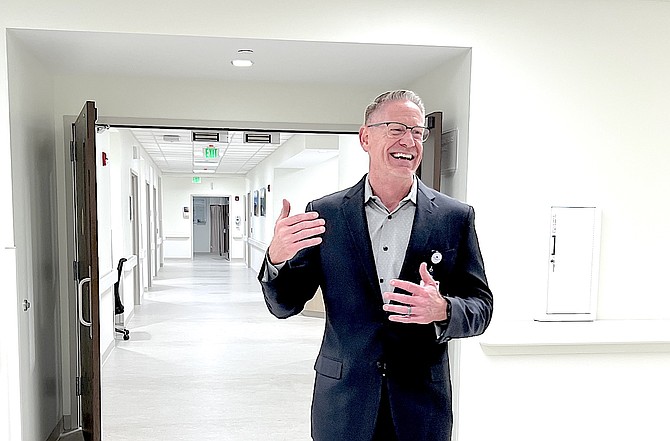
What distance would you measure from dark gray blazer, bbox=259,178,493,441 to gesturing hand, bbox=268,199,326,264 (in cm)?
13

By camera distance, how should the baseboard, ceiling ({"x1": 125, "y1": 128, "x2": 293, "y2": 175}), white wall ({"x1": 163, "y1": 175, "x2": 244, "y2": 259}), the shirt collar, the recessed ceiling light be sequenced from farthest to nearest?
white wall ({"x1": 163, "y1": 175, "x2": 244, "y2": 259}), the baseboard, ceiling ({"x1": 125, "y1": 128, "x2": 293, "y2": 175}), the recessed ceiling light, the shirt collar

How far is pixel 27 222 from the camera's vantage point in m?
3.11

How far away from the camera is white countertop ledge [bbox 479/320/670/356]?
2.98 metres

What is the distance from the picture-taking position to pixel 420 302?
1.57 metres

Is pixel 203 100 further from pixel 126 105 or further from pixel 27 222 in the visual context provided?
pixel 27 222

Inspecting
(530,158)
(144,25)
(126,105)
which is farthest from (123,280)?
(530,158)

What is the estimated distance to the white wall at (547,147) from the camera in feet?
9.61

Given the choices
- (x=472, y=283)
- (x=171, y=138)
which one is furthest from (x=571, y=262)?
(x=171, y=138)

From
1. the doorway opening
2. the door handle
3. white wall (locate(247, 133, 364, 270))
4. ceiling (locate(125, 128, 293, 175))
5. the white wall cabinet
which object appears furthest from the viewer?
the doorway opening

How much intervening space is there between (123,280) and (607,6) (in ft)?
19.2

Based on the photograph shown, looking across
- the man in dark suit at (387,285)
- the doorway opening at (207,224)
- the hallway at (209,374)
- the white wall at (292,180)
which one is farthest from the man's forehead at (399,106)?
the doorway opening at (207,224)

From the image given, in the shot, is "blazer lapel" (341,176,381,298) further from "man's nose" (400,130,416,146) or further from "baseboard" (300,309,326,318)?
"baseboard" (300,309,326,318)

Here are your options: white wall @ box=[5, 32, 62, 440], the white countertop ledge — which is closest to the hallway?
white wall @ box=[5, 32, 62, 440]

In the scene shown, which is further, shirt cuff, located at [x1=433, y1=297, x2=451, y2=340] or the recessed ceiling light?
the recessed ceiling light
